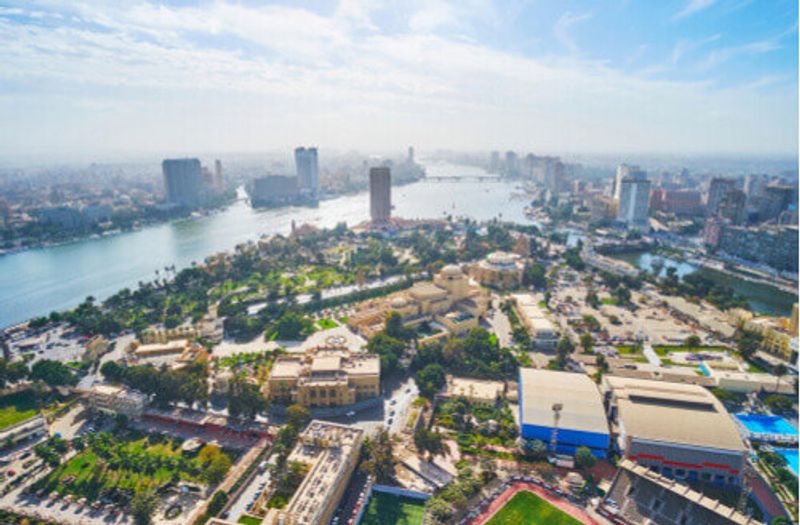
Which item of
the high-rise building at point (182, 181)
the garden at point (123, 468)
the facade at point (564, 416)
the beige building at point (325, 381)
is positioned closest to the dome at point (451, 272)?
the beige building at point (325, 381)

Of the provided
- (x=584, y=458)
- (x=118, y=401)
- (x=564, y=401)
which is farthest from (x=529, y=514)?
(x=118, y=401)

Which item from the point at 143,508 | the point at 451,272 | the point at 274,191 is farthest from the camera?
the point at 274,191

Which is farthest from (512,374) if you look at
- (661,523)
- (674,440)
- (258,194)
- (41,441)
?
(258,194)

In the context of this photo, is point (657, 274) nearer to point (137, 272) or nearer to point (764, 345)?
point (764, 345)

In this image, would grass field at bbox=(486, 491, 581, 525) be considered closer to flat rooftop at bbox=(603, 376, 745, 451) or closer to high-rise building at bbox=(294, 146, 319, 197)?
flat rooftop at bbox=(603, 376, 745, 451)

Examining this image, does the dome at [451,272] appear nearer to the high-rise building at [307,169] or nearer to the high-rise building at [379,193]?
the high-rise building at [379,193]

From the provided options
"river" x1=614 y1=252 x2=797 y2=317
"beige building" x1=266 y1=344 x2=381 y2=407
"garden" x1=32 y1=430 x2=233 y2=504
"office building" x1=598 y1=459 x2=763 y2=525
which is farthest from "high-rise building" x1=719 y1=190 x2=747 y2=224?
"garden" x1=32 y1=430 x2=233 y2=504

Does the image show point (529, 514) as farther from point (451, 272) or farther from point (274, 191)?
point (274, 191)
